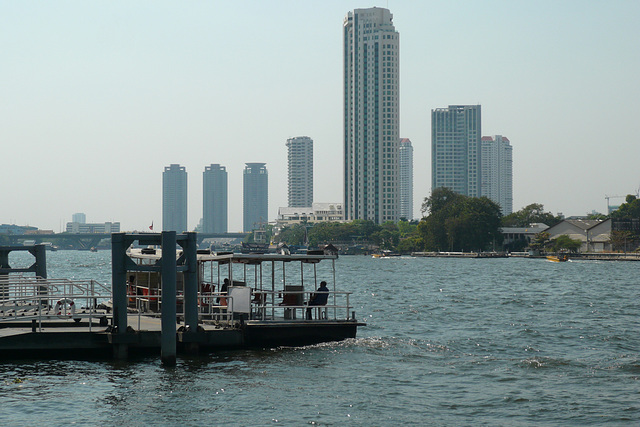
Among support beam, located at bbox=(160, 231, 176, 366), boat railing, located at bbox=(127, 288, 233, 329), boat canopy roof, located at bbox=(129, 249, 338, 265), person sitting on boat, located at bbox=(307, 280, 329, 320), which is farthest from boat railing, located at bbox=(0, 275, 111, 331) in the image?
person sitting on boat, located at bbox=(307, 280, 329, 320)

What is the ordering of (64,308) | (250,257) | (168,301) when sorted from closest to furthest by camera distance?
(168,301) < (250,257) < (64,308)

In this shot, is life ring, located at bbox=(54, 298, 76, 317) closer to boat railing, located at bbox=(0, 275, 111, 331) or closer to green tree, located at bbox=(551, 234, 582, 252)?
boat railing, located at bbox=(0, 275, 111, 331)

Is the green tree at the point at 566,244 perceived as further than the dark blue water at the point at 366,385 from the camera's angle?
Yes

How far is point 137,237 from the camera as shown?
26.9 m

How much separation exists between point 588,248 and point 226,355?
179096mm

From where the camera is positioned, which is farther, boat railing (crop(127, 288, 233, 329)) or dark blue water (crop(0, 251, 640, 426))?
boat railing (crop(127, 288, 233, 329))

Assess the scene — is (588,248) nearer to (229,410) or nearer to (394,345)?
(394,345)

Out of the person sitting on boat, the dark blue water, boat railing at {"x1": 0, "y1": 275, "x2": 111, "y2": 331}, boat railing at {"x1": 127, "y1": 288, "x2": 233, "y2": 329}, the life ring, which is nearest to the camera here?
the dark blue water

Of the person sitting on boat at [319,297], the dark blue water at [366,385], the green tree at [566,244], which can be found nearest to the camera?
the dark blue water at [366,385]

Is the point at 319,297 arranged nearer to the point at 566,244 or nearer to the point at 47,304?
the point at 47,304

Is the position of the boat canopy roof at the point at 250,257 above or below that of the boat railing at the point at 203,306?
above

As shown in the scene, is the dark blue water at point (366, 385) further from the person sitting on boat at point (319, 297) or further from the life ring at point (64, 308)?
the life ring at point (64, 308)

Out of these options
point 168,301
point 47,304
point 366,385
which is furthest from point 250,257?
point 47,304

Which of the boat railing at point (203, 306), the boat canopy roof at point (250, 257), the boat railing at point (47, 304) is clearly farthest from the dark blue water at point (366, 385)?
the boat canopy roof at point (250, 257)
